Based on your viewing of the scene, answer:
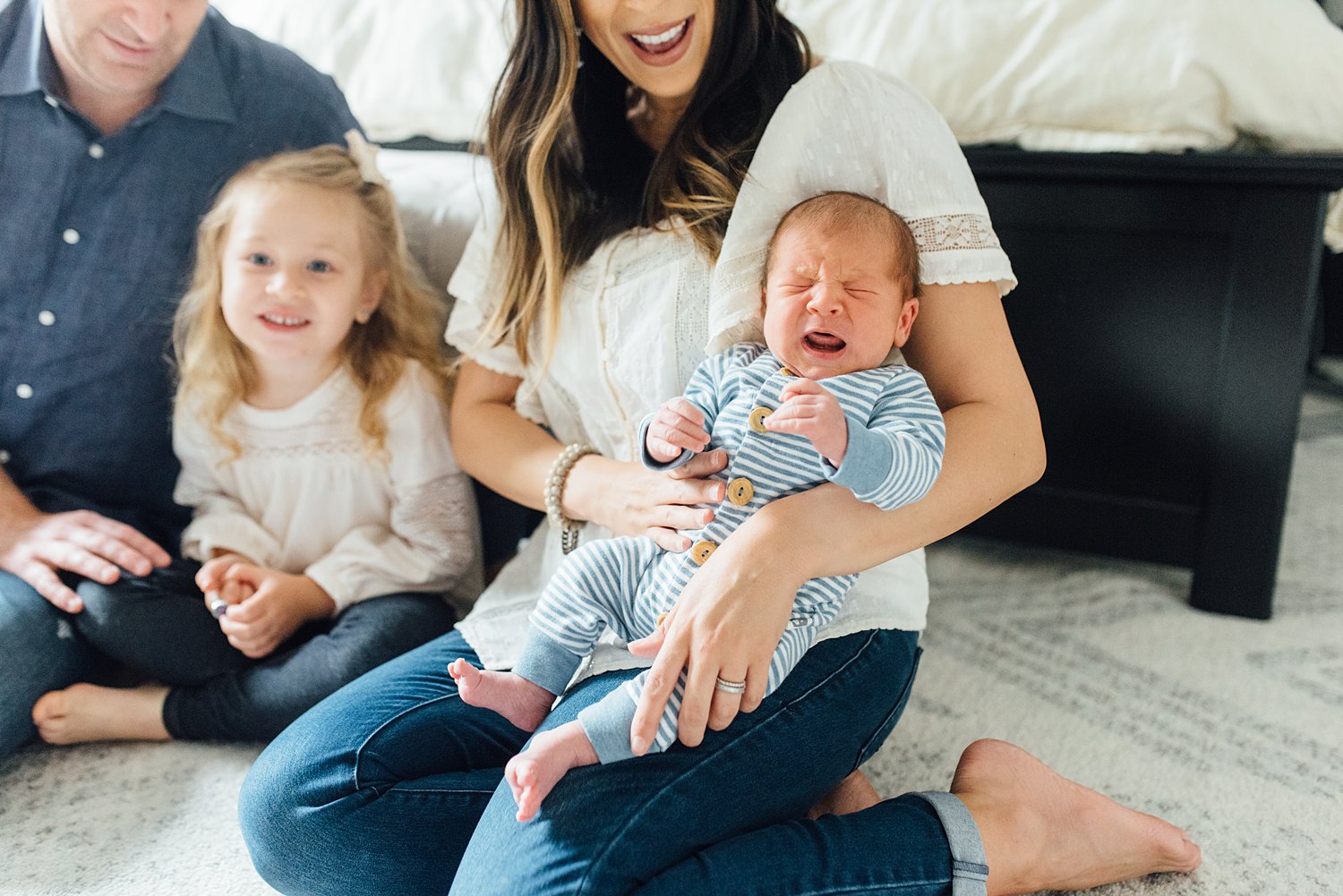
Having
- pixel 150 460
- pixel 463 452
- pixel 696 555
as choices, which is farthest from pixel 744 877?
pixel 150 460

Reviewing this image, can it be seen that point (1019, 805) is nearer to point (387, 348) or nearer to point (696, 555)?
point (696, 555)

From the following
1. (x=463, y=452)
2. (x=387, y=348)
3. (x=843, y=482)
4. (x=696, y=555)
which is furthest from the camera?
(x=387, y=348)

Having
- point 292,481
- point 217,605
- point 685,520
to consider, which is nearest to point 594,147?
point 685,520

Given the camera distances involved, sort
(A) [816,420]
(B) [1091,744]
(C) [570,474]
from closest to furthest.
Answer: (A) [816,420] → (C) [570,474] → (B) [1091,744]

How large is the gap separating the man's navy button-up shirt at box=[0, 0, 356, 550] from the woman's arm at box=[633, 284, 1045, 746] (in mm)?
851

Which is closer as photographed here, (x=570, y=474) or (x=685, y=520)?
(x=685, y=520)

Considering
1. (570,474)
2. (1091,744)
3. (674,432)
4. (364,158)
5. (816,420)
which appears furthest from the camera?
(364,158)

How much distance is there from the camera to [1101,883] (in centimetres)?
104

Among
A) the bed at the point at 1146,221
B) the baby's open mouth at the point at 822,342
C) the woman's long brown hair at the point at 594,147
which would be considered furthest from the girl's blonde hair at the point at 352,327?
the baby's open mouth at the point at 822,342

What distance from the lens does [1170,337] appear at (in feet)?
5.05

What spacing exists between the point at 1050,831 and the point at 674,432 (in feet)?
1.63

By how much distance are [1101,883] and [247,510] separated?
1.09 metres

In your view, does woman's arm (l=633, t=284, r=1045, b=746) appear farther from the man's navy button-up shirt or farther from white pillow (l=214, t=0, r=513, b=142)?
white pillow (l=214, t=0, r=513, b=142)

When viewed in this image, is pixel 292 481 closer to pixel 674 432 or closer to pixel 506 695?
pixel 506 695
